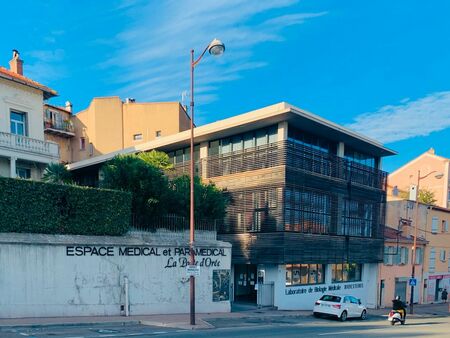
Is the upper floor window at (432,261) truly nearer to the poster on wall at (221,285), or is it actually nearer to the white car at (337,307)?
the white car at (337,307)

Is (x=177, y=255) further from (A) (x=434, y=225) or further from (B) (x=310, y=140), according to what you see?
(A) (x=434, y=225)

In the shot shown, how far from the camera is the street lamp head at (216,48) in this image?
45.7ft

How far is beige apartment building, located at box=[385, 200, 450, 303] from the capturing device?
36875mm

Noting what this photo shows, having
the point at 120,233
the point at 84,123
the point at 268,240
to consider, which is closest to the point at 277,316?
the point at 268,240

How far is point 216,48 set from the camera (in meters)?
14.0

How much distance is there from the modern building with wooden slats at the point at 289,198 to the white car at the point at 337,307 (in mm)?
2330

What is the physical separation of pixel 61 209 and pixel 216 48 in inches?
342

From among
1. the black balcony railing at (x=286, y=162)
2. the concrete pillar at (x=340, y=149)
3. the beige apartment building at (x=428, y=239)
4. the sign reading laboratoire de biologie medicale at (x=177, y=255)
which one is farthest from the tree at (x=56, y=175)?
the beige apartment building at (x=428, y=239)

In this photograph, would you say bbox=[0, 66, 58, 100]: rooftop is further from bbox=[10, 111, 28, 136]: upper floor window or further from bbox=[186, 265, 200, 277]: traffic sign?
bbox=[186, 265, 200, 277]: traffic sign

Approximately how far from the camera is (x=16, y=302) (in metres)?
13.5

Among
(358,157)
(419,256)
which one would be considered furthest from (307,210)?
(419,256)

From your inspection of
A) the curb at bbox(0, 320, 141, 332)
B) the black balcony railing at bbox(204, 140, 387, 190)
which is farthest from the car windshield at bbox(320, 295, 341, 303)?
the curb at bbox(0, 320, 141, 332)

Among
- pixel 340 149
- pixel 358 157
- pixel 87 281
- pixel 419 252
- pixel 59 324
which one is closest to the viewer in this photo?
pixel 59 324

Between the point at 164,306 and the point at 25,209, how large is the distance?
6999 millimetres
